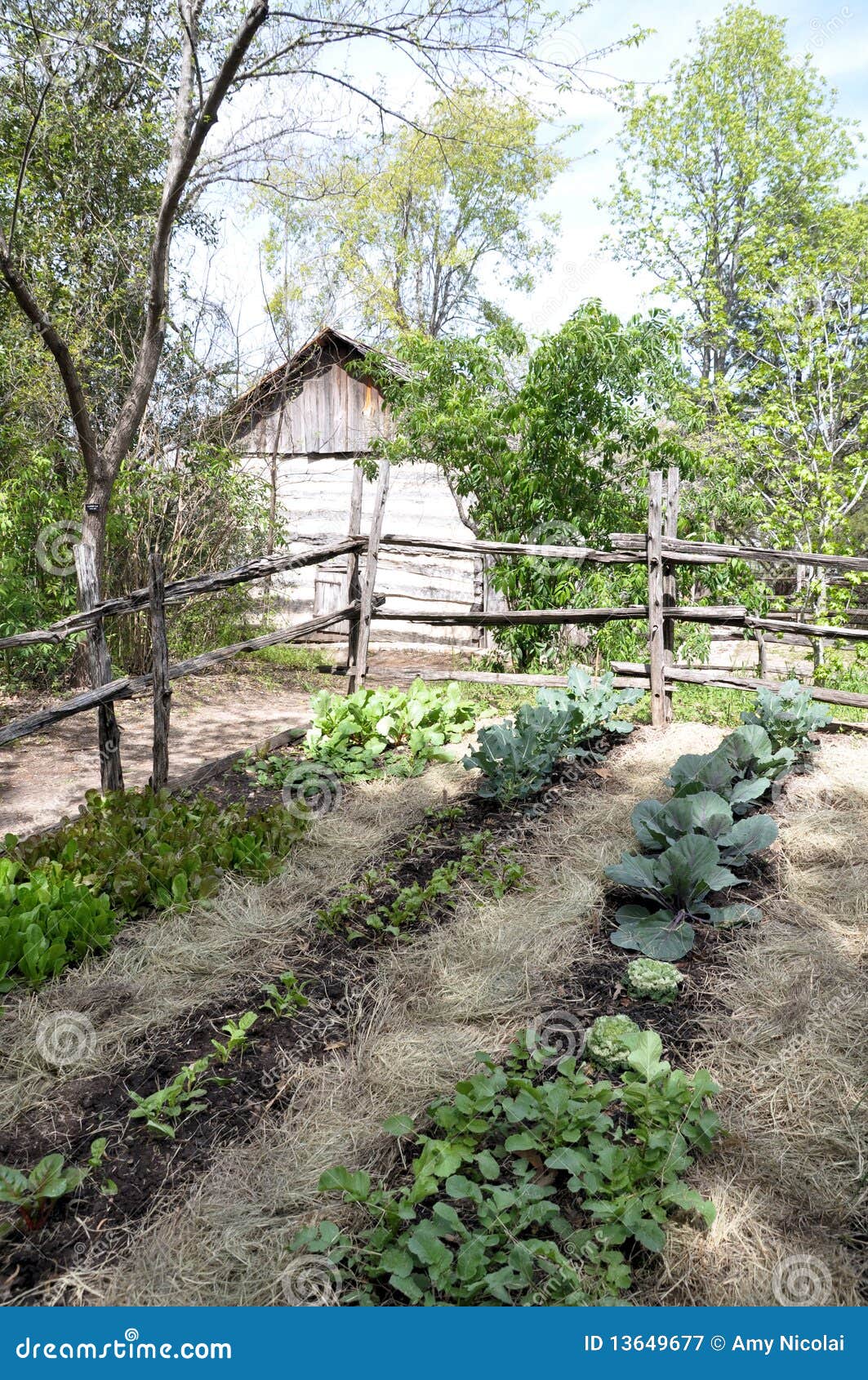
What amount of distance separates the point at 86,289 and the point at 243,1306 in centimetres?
882

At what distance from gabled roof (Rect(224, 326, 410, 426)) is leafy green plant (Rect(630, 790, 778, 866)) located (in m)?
8.04

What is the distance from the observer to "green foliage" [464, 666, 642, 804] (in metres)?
4.21

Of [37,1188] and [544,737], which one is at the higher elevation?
[544,737]

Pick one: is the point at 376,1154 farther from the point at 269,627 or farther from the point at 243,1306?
the point at 269,627

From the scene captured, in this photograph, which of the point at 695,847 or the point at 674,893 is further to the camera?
the point at 674,893

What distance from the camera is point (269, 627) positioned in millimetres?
10906

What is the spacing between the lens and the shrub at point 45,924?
107 inches

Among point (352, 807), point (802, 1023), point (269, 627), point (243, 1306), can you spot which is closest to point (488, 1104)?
point (243, 1306)

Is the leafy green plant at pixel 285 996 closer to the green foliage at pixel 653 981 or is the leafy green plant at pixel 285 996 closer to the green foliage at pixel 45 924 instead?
the green foliage at pixel 45 924

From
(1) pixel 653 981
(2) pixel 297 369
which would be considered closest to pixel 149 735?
(1) pixel 653 981

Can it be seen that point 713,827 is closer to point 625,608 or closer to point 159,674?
point 159,674

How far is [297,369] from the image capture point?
1223 centimetres

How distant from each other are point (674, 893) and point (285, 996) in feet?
4.59

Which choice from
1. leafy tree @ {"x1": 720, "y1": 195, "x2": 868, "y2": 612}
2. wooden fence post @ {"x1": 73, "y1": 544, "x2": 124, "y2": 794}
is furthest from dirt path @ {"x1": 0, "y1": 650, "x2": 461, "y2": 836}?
leafy tree @ {"x1": 720, "y1": 195, "x2": 868, "y2": 612}
